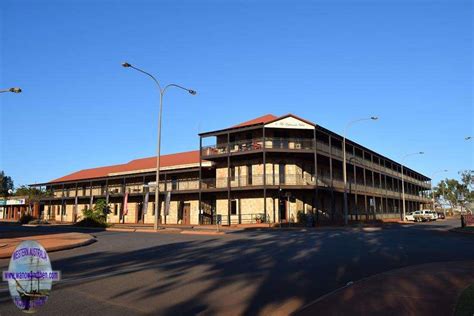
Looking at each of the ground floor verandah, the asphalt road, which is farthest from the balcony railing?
the asphalt road

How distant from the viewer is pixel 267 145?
36.3 m

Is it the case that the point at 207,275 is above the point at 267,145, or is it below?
below

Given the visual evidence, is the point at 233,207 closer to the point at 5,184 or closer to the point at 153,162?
the point at 153,162

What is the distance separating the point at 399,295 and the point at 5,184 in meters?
111

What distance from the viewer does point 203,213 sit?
132 feet

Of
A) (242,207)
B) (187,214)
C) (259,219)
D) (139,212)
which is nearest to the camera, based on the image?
(259,219)

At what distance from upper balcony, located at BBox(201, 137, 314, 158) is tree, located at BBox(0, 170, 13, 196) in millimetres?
74698

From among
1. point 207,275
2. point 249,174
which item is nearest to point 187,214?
point 249,174

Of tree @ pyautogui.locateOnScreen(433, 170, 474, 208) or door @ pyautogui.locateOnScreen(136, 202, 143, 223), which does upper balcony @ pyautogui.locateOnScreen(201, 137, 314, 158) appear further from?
tree @ pyautogui.locateOnScreen(433, 170, 474, 208)

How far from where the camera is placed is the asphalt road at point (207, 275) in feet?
20.5

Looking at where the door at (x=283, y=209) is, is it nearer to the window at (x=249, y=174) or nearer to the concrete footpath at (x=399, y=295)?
the window at (x=249, y=174)

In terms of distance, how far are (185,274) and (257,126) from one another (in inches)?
1106

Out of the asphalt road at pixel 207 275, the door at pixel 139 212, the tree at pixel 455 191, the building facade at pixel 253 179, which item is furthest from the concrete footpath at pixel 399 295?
the tree at pixel 455 191

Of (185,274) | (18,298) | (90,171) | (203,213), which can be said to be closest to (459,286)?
(185,274)
